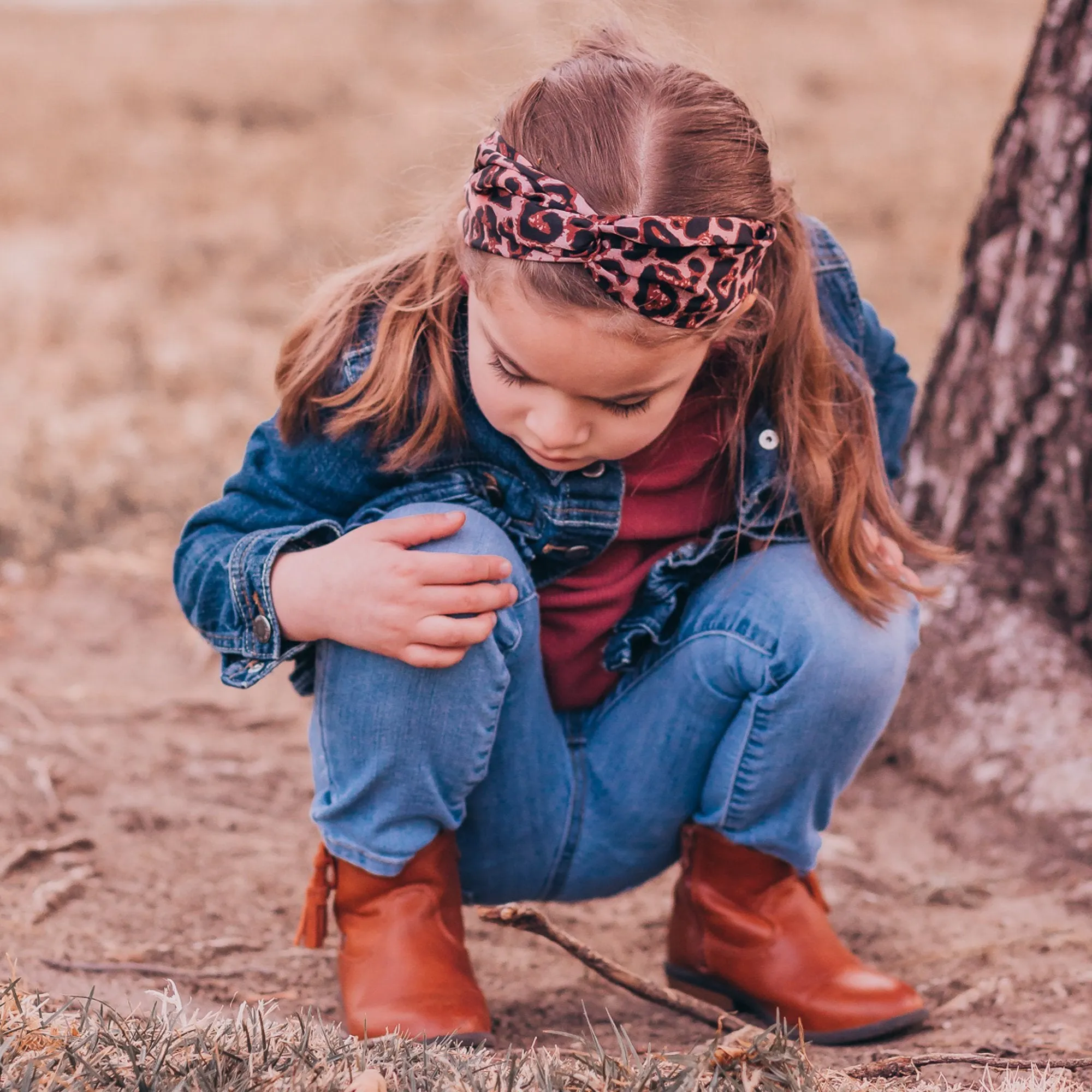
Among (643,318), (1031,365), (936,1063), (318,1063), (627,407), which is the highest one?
(643,318)

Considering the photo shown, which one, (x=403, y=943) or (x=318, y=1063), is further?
(x=403, y=943)

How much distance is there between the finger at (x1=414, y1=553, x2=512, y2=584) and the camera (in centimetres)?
162

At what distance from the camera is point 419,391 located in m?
1.76

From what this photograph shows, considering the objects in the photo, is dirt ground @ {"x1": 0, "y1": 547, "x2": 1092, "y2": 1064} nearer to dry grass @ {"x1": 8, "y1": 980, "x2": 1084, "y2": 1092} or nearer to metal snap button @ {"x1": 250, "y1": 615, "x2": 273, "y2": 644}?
dry grass @ {"x1": 8, "y1": 980, "x2": 1084, "y2": 1092}

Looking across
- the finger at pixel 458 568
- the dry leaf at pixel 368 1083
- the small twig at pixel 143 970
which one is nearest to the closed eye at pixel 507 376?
the finger at pixel 458 568

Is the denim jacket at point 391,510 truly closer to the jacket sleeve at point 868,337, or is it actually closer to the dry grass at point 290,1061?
the jacket sleeve at point 868,337

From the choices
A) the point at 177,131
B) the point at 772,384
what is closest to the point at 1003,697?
the point at 772,384

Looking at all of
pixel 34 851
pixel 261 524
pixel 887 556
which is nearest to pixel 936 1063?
pixel 887 556

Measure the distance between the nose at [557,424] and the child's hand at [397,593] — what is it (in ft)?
0.55

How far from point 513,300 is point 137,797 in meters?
1.29

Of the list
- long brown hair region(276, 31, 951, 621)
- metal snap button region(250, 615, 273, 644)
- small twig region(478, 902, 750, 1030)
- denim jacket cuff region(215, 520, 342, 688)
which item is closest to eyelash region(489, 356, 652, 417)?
long brown hair region(276, 31, 951, 621)

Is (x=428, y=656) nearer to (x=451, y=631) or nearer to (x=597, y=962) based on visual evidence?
(x=451, y=631)

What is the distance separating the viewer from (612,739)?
1.88 m

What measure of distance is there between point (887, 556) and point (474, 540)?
62 centimetres
